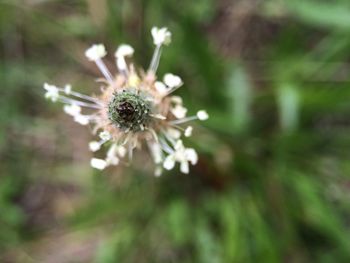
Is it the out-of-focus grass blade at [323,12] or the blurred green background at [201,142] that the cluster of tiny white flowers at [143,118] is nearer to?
the blurred green background at [201,142]

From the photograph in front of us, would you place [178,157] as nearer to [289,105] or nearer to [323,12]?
[289,105]

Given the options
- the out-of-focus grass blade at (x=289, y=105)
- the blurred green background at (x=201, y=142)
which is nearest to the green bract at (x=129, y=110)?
the blurred green background at (x=201, y=142)

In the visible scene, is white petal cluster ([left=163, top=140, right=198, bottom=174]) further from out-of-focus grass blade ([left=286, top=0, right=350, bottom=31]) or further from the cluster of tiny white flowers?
out-of-focus grass blade ([left=286, top=0, right=350, bottom=31])

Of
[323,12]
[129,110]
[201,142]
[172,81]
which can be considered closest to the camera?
[129,110]

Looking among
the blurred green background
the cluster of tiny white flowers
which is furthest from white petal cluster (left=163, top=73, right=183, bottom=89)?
the blurred green background

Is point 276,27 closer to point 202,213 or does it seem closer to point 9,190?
point 202,213

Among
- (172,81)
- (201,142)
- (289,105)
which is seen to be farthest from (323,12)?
(172,81)

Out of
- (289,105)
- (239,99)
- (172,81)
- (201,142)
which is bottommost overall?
(172,81)
